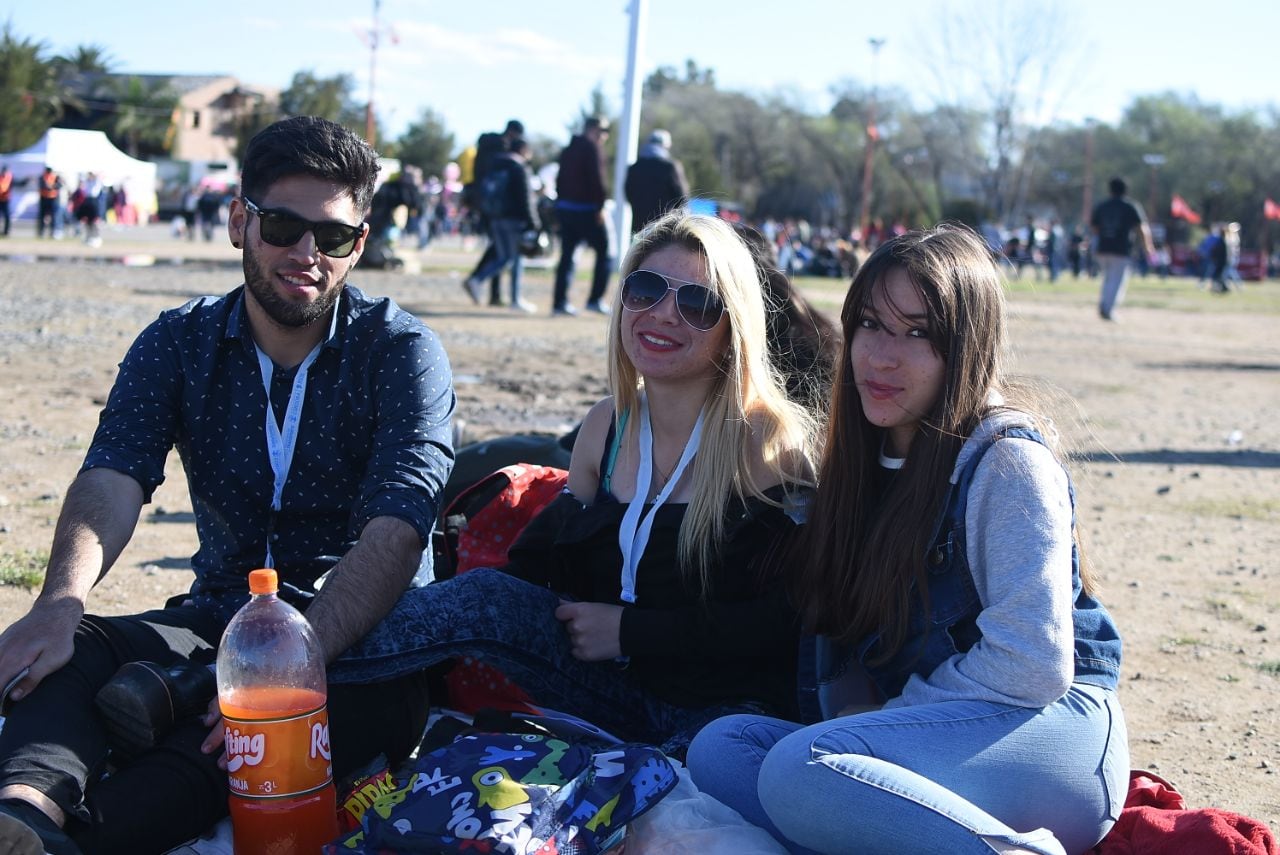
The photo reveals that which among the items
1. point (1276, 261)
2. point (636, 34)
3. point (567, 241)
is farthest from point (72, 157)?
point (1276, 261)

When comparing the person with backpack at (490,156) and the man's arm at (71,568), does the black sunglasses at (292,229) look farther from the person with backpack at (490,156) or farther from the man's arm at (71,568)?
the person with backpack at (490,156)

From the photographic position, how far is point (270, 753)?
A: 2465mm

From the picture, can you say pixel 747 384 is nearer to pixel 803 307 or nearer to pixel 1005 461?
pixel 1005 461

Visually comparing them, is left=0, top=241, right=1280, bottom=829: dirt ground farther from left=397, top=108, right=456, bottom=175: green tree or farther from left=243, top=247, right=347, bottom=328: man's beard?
left=397, top=108, right=456, bottom=175: green tree

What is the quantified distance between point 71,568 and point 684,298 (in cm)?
152

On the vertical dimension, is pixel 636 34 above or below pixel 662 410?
above

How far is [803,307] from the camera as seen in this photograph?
438 cm

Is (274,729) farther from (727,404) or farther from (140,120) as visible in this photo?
(140,120)

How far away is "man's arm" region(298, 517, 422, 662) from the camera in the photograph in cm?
281

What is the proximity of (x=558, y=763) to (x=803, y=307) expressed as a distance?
2.22 meters

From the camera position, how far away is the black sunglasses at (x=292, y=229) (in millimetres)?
3150

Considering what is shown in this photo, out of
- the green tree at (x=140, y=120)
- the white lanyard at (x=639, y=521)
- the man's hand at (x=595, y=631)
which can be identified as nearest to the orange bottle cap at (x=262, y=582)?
the man's hand at (x=595, y=631)

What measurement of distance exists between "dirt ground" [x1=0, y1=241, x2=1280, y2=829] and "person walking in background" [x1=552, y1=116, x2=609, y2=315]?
0.77m

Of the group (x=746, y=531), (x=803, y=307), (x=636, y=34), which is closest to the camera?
(x=746, y=531)
